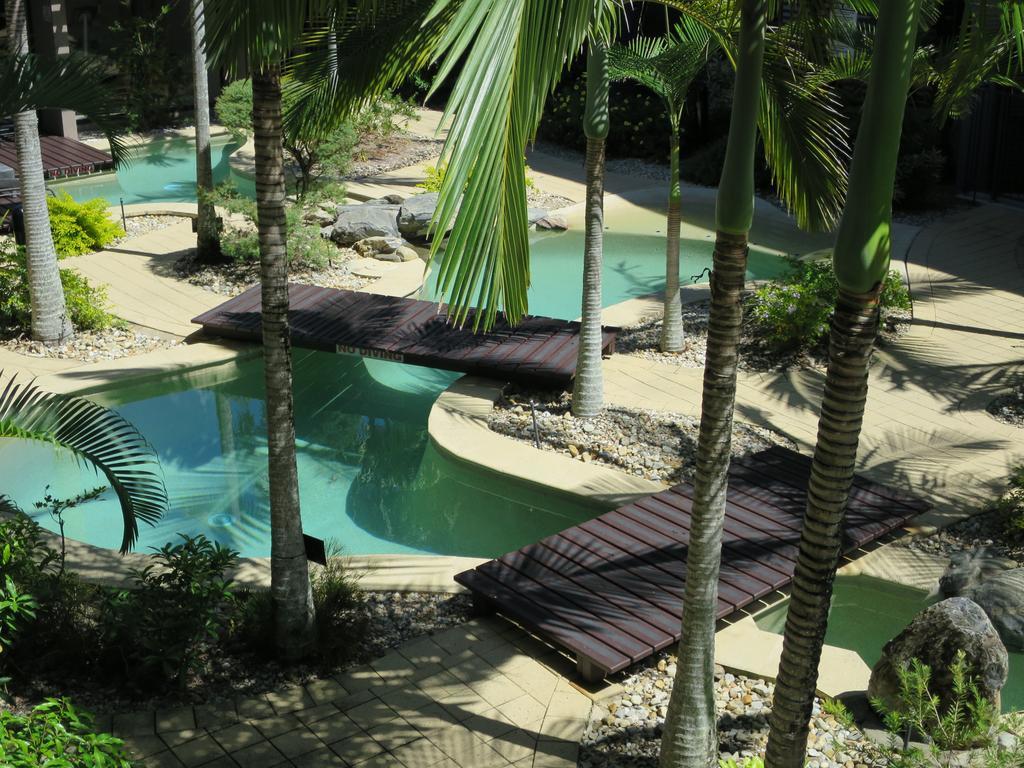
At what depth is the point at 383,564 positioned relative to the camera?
27.8 feet

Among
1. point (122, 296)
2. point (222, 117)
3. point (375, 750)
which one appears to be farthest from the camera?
point (222, 117)

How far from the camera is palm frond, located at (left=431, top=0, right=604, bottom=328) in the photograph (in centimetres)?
290

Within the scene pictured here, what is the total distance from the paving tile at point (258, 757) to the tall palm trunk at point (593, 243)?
18.4 ft

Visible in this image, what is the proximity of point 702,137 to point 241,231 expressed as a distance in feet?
39.0

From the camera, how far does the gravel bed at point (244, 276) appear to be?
1538 cm

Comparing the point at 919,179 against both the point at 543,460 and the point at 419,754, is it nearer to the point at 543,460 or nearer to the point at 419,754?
the point at 543,460

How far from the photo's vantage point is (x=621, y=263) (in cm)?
1781

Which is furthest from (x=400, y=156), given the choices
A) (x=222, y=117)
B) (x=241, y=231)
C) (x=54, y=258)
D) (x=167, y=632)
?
(x=167, y=632)

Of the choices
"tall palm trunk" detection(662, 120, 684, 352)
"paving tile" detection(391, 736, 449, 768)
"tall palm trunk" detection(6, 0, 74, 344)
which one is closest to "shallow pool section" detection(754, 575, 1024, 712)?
"paving tile" detection(391, 736, 449, 768)

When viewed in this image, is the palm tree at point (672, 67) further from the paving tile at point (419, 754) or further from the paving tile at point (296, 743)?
the paving tile at point (296, 743)

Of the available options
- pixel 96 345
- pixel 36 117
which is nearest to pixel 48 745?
pixel 96 345

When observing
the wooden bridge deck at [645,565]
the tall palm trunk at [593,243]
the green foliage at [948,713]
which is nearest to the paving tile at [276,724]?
the wooden bridge deck at [645,565]

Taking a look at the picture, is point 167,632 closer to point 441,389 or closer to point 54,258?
point 441,389

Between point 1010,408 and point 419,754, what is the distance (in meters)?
7.86
